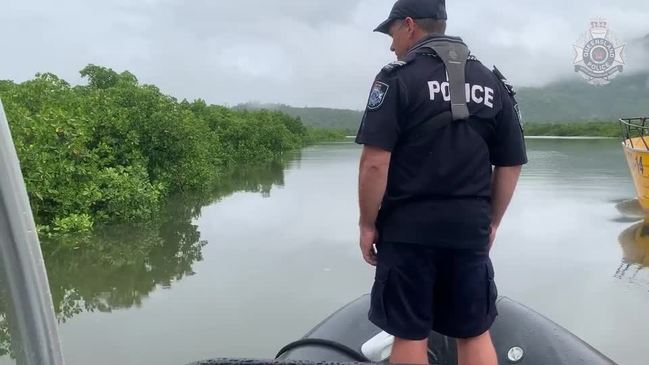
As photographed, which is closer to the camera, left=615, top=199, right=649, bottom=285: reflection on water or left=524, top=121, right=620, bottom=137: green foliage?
left=615, top=199, right=649, bottom=285: reflection on water

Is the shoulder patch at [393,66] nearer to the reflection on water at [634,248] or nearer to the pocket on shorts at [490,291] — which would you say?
the pocket on shorts at [490,291]

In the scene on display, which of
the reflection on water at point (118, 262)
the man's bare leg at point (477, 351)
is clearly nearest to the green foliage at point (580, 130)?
the reflection on water at point (118, 262)

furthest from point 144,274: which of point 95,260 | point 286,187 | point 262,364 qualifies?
point 286,187

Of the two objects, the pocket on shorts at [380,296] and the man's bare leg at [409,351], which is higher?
the pocket on shorts at [380,296]

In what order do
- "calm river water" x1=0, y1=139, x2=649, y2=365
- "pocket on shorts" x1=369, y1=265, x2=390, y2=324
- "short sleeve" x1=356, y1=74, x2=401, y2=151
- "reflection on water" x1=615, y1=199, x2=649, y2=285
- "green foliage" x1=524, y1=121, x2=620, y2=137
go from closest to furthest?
"short sleeve" x1=356, y1=74, x2=401, y2=151 → "pocket on shorts" x1=369, y1=265, x2=390, y2=324 → "calm river water" x1=0, y1=139, x2=649, y2=365 → "reflection on water" x1=615, y1=199, x2=649, y2=285 → "green foliage" x1=524, y1=121, x2=620, y2=137

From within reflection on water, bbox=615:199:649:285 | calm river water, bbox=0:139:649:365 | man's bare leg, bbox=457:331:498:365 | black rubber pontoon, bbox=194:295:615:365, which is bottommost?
reflection on water, bbox=615:199:649:285

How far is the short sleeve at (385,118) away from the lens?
1869mm

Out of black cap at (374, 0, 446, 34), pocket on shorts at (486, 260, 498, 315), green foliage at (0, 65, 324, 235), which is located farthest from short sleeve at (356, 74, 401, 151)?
green foliage at (0, 65, 324, 235)

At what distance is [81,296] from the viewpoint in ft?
18.2

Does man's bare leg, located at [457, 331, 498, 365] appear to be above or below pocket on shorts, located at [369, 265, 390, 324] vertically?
below

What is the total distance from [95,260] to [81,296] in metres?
1.16

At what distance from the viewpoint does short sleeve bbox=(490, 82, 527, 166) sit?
80.0 inches

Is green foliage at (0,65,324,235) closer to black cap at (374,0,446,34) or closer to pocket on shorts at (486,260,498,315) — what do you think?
black cap at (374,0,446,34)


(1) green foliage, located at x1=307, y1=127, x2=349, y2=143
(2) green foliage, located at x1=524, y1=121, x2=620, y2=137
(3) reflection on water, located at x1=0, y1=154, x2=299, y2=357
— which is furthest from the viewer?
(1) green foliage, located at x1=307, y1=127, x2=349, y2=143
